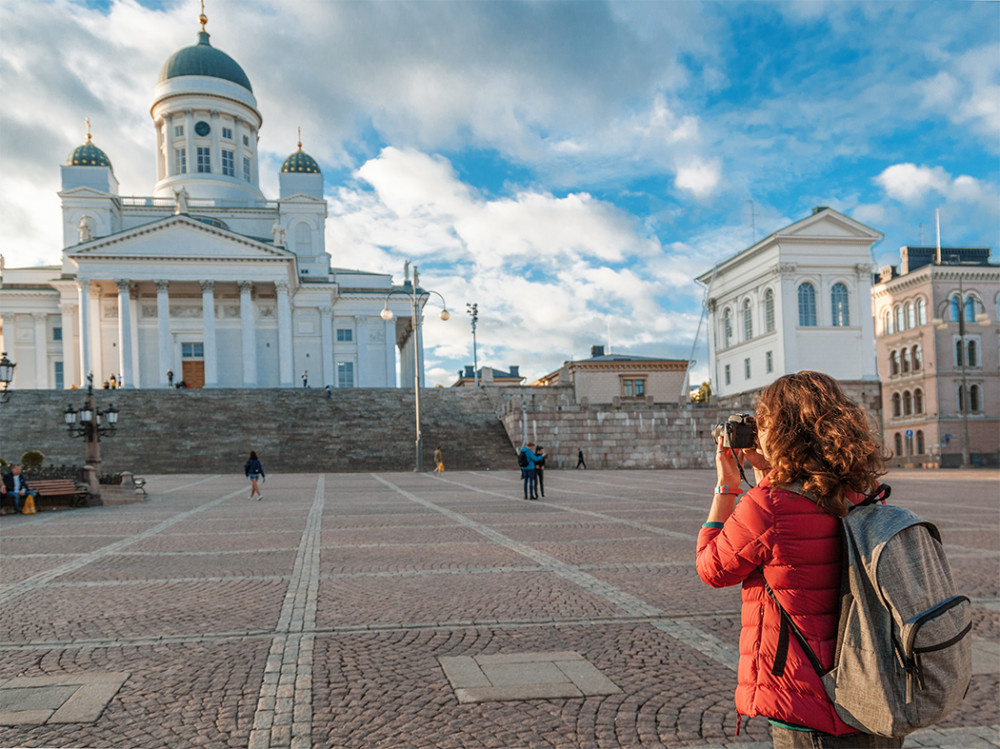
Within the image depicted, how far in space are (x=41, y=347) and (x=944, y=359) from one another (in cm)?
6806

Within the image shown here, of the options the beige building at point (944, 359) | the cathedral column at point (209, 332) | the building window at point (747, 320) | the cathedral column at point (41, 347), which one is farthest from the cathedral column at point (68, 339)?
the beige building at point (944, 359)

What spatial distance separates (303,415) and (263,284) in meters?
20.8

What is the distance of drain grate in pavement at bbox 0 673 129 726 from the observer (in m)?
4.68

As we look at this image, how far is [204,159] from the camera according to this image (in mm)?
71000

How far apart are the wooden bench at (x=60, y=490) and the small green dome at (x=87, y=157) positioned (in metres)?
57.7

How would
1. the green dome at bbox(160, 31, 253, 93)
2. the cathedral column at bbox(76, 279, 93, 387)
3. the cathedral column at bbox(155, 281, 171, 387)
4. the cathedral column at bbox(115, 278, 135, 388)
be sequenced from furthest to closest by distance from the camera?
the green dome at bbox(160, 31, 253, 93)
the cathedral column at bbox(155, 281, 171, 387)
the cathedral column at bbox(115, 278, 135, 388)
the cathedral column at bbox(76, 279, 93, 387)

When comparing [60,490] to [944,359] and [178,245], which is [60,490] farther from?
[944,359]

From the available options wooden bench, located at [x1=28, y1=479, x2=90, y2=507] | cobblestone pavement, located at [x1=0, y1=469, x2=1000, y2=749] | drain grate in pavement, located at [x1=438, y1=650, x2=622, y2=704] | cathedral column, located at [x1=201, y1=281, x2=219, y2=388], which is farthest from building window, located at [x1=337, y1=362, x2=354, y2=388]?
drain grate in pavement, located at [x1=438, y1=650, x2=622, y2=704]

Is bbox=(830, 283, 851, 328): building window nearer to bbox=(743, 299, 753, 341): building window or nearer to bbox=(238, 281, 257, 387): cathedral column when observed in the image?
bbox=(743, 299, 753, 341): building window

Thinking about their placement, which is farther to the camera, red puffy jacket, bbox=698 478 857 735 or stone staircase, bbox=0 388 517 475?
stone staircase, bbox=0 388 517 475

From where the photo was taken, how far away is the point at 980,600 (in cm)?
741

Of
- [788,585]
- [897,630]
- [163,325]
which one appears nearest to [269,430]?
[163,325]

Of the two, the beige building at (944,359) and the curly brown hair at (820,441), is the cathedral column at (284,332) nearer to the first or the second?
the beige building at (944,359)

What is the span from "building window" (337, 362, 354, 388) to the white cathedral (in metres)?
0.09
